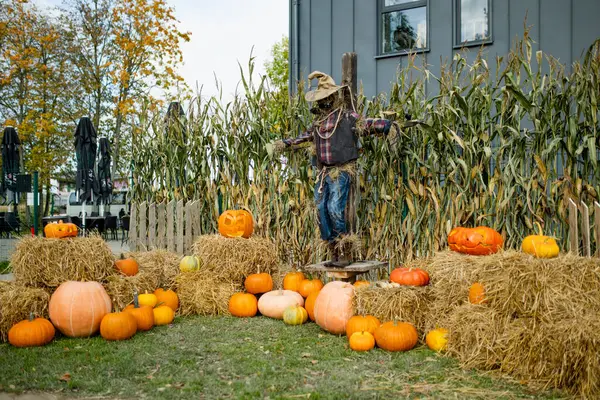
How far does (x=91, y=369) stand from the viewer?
11.4 feet

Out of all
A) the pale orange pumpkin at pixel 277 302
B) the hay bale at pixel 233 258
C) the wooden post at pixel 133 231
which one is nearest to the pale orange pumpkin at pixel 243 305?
the pale orange pumpkin at pixel 277 302

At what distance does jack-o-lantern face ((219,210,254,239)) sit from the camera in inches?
222

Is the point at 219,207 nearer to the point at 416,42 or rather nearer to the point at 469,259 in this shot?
the point at 469,259

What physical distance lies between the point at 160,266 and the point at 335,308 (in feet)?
7.01

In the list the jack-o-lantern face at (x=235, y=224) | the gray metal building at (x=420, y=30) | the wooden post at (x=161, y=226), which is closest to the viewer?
the jack-o-lantern face at (x=235, y=224)

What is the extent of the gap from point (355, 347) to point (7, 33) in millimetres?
16978

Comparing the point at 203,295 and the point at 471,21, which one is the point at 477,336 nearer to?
the point at 203,295

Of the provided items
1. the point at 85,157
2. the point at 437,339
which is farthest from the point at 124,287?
the point at 85,157

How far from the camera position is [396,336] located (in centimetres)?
386

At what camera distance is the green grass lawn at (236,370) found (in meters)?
3.06

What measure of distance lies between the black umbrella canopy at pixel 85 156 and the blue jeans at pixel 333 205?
16.0 ft

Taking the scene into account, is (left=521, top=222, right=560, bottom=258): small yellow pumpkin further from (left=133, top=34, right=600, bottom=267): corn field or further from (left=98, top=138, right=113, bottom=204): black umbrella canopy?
(left=98, top=138, right=113, bottom=204): black umbrella canopy

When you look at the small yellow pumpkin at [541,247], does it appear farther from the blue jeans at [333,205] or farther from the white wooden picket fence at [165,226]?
the white wooden picket fence at [165,226]

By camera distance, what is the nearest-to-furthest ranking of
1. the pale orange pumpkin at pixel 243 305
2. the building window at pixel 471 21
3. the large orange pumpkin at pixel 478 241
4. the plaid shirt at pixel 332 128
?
the large orange pumpkin at pixel 478 241
the plaid shirt at pixel 332 128
the pale orange pumpkin at pixel 243 305
the building window at pixel 471 21
